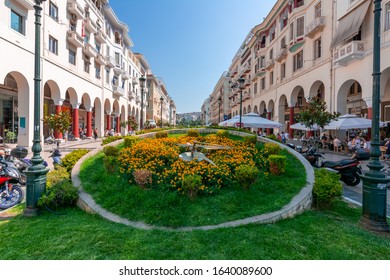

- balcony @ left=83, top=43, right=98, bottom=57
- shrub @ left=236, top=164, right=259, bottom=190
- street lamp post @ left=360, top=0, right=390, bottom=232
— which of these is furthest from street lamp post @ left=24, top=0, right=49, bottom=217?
balcony @ left=83, top=43, right=98, bottom=57

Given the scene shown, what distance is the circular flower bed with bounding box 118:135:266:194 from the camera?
5248 mm

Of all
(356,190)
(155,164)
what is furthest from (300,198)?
(356,190)

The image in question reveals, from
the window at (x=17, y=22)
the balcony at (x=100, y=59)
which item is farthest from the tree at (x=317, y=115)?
the balcony at (x=100, y=59)

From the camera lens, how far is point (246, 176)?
5.08 meters

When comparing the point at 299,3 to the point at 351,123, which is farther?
the point at 299,3

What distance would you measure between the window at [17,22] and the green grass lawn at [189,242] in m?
16.2

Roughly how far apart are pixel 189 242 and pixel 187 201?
4.03 feet

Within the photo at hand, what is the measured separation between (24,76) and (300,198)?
61.6ft

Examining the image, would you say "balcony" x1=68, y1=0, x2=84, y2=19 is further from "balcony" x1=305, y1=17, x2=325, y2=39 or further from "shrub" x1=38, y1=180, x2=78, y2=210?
A: "shrub" x1=38, y1=180, x2=78, y2=210

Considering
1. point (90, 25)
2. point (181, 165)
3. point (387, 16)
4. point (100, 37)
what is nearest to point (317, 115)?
point (387, 16)

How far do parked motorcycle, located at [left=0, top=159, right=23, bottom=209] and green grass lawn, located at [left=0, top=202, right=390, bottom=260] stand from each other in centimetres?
171

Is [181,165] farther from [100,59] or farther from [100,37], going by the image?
[100,37]

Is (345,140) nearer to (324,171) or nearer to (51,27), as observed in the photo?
(324,171)

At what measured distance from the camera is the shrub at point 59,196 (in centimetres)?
476
